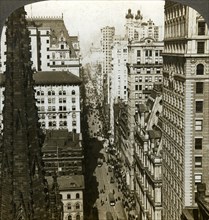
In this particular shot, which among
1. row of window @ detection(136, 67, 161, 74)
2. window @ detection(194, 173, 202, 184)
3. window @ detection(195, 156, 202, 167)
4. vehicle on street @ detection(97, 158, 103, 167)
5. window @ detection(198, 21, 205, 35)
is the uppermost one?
window @ detection(198, 21, 205, 35)

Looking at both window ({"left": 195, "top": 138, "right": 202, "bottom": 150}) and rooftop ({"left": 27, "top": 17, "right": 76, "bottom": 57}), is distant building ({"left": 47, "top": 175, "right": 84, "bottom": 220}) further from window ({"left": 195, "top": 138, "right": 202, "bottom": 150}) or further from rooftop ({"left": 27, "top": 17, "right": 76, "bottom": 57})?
rooftop ({"left": 27, "top": 17, "right": 76, "bottom": 57})

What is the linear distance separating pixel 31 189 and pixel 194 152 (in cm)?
1342

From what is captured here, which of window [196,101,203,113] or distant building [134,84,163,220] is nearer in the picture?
window [196,101,203,113]

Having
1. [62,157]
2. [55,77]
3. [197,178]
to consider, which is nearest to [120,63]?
[55,77]

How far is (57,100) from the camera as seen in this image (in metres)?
56.4

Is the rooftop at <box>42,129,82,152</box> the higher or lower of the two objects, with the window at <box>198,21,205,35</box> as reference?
lower

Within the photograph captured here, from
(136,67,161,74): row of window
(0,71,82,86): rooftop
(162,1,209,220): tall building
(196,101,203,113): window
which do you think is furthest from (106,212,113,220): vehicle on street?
(0,71,82,86): rooftop

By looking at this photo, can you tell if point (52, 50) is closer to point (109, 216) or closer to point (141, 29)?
point (141, 29)

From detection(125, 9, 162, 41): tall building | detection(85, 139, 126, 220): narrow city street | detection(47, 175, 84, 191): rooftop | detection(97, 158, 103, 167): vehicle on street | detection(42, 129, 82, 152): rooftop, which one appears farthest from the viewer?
detection(97, 158, 103, 167): vehicle on street

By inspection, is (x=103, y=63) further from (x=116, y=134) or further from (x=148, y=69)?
(x=148, y=69)

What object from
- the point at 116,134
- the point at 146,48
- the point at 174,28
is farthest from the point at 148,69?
the point at 116,134

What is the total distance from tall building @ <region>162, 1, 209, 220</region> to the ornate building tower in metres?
10.3

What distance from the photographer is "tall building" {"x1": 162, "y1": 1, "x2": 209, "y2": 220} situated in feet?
86.2

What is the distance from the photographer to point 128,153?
54969mm
